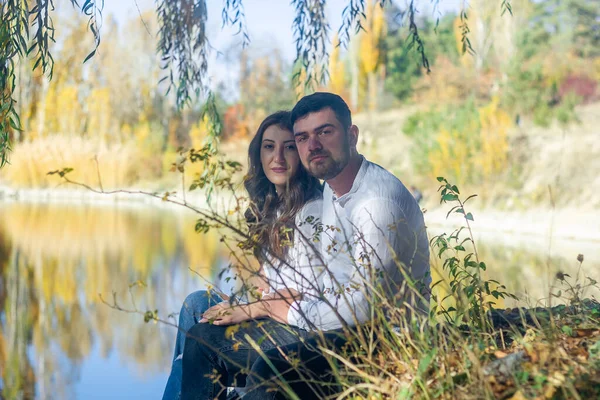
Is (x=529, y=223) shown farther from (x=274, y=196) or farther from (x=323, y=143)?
(x=323, y=143)

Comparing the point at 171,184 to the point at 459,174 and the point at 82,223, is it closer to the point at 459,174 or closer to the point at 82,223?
the point at 82,223

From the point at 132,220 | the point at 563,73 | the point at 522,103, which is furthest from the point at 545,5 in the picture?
the point at 132,220

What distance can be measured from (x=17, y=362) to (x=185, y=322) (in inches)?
98.9

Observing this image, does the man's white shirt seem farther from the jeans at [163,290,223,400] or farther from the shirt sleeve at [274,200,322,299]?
the jeans at [163,290,223,400]

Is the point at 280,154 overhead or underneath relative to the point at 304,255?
overhead

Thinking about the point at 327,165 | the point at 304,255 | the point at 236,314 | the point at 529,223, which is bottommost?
the point at 529,223

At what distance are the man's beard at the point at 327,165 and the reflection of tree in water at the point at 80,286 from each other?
20.0 inches

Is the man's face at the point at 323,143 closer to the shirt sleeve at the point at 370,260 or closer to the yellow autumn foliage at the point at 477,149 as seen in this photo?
the shirt sleeve at the point at 370,260

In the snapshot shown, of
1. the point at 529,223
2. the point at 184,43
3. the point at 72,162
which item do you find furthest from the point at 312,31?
the point at 72,162

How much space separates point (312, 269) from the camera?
6.66 feet

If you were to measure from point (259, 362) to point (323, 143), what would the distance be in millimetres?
737

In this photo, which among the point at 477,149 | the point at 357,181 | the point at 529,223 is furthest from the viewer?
the point at 477,149

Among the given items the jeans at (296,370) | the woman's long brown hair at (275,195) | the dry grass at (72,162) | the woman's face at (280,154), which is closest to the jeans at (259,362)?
the jeans at (296,370)

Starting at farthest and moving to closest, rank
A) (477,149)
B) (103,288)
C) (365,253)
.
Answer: (477,149)
(103,288)
(365,253)
